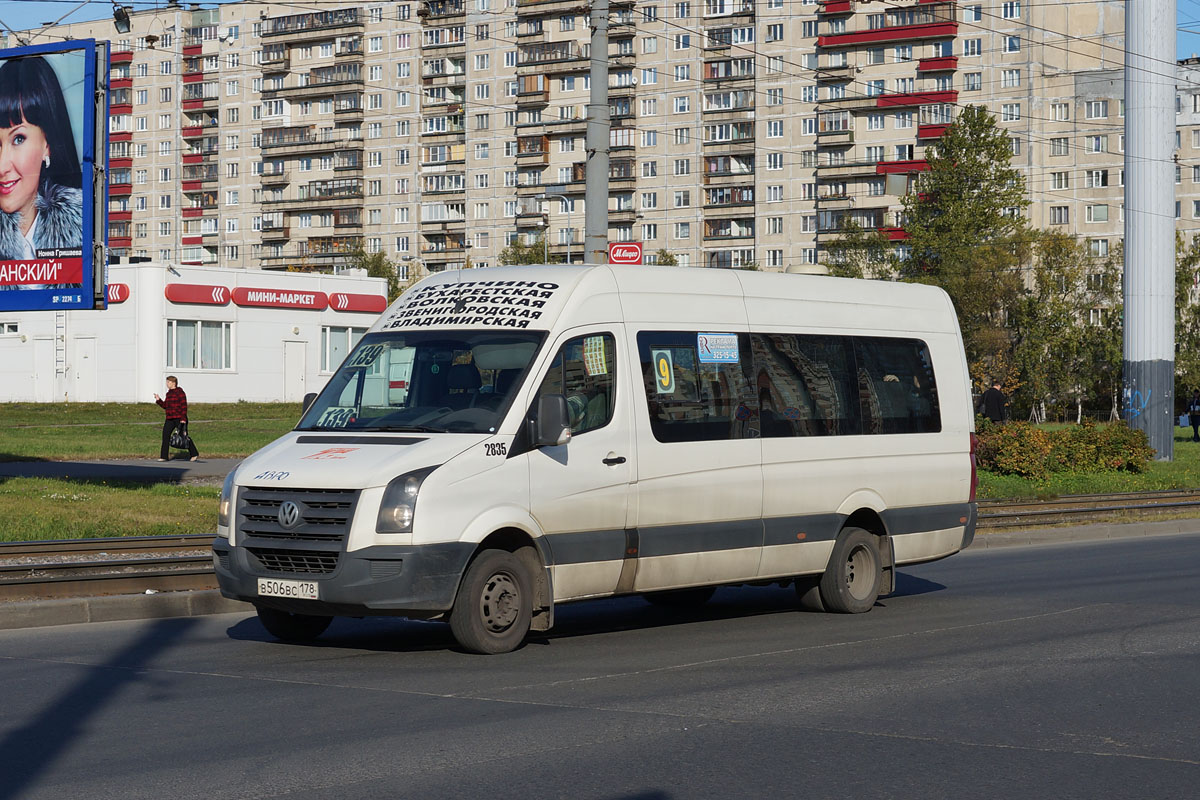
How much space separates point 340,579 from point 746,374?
3782mm

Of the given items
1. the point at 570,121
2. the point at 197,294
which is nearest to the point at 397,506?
the point at 197,294

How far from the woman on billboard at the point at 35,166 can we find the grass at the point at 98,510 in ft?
11.2

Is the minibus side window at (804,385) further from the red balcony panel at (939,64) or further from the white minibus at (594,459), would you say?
the red balcony panel at (939,64)

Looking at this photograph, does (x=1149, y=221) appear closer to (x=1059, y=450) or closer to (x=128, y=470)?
(x=1059, y=450)

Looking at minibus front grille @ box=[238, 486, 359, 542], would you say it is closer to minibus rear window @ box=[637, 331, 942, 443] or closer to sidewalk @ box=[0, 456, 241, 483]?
minibus rear window @ box=[637, 331, 942, 443]

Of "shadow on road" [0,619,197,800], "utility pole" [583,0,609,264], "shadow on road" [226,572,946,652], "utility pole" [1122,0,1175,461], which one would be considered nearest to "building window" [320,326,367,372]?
"utility pole" [1122,0,1175,461]

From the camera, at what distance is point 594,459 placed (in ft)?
34.4

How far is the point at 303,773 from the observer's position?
659 cm

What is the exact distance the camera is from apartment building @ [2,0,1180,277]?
3807 inches

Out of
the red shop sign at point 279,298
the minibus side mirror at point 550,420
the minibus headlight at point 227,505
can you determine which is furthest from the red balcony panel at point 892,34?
the minibus headlight at point 227,505

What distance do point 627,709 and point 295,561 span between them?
2607 mm

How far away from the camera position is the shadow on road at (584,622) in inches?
426

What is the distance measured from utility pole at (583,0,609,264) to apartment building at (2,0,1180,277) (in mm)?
67308

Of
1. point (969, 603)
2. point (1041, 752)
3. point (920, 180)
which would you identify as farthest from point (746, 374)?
point (920, 180)
